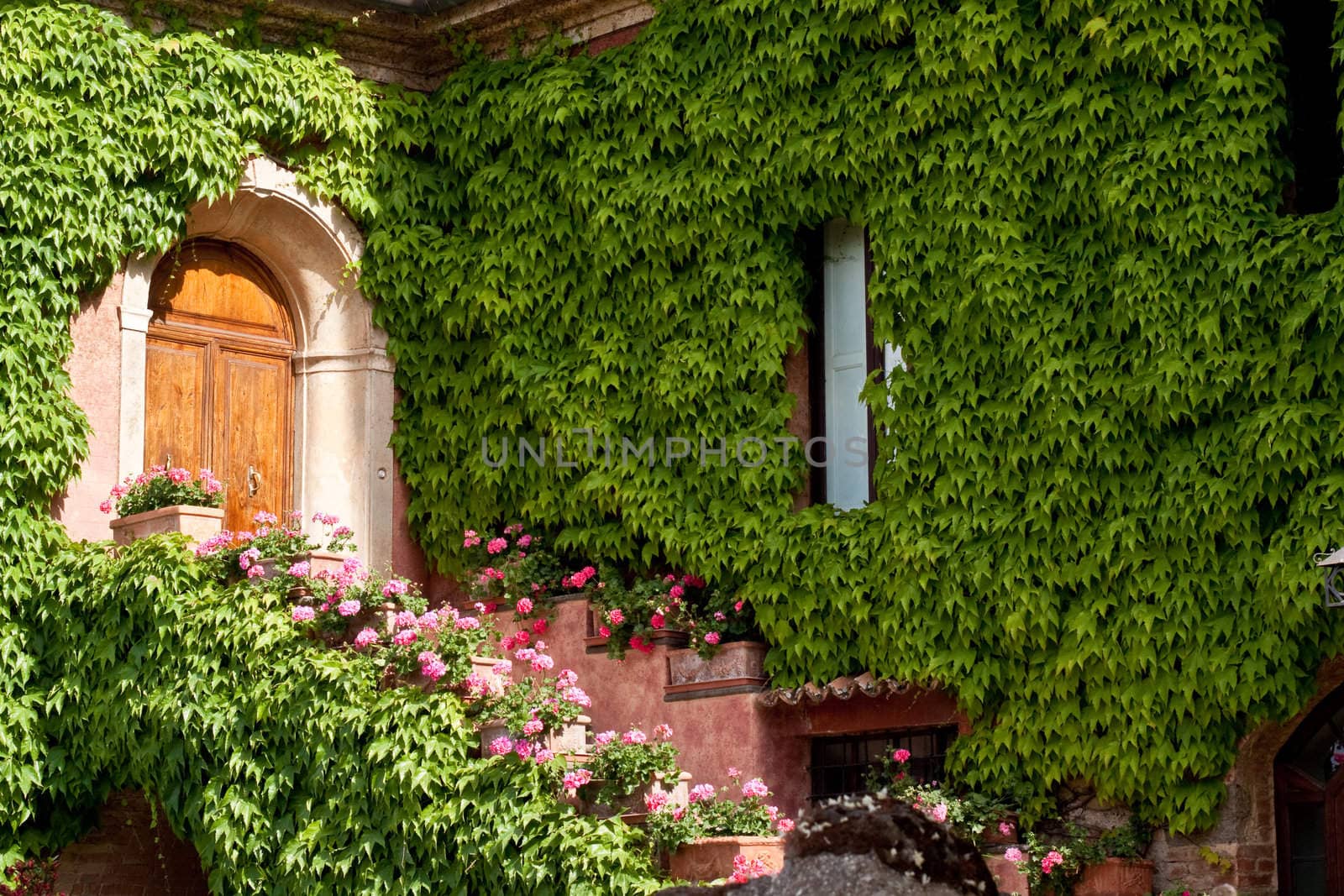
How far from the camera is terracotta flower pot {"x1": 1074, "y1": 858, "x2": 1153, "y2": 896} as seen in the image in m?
9.16

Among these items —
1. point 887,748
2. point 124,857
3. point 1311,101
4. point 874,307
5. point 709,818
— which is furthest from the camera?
point 124,857

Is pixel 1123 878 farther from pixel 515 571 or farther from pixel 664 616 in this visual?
pixel 515 571

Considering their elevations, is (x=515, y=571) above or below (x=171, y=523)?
below

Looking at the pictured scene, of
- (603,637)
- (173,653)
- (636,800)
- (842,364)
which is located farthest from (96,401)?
(842,364)

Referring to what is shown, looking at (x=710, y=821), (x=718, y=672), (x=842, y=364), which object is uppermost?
(x=842, y=364)

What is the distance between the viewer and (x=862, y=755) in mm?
10547

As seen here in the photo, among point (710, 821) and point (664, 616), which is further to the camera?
point (664, 616)

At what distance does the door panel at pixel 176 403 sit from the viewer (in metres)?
11.8

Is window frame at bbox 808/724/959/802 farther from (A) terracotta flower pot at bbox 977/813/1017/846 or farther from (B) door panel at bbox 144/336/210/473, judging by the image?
(B) door panel at bbox 144/336/210/473

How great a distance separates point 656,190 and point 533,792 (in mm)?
4261

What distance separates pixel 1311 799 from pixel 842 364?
153 inches

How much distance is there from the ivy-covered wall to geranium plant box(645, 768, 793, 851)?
1.14 meters

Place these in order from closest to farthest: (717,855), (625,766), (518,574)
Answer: (717,855), (625,766), (518,574)

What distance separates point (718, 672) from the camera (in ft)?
34.6
